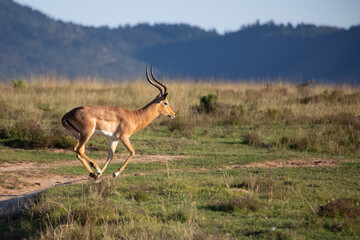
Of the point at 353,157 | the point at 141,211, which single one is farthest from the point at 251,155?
the point at 141,211

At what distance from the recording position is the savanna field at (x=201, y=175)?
5.60 m

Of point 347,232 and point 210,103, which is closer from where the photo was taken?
point 347,232

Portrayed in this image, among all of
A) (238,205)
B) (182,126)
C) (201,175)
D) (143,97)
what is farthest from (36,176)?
(143,97)

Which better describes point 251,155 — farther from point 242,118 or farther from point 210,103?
point 210,103

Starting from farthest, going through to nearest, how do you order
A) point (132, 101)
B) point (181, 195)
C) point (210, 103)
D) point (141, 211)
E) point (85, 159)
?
point (132, 101) → point (210, 103) → point (85, 159) → point (181, 195) → point (141, 211)

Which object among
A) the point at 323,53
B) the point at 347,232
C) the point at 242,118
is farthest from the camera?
the point at 323,53

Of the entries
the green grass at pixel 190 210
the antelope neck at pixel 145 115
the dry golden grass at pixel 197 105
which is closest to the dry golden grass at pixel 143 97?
the dry golden grass at pixel 197 105

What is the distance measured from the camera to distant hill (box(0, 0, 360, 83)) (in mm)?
64875

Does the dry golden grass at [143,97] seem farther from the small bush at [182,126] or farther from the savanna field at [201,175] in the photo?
the small bush at [182,126]

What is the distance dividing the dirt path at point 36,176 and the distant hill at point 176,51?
50.1 m

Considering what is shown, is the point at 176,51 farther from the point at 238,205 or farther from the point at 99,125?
the point at 238,205

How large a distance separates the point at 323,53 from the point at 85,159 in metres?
62.3

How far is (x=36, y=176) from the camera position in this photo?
8.26 metres

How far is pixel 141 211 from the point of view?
6035 mm
